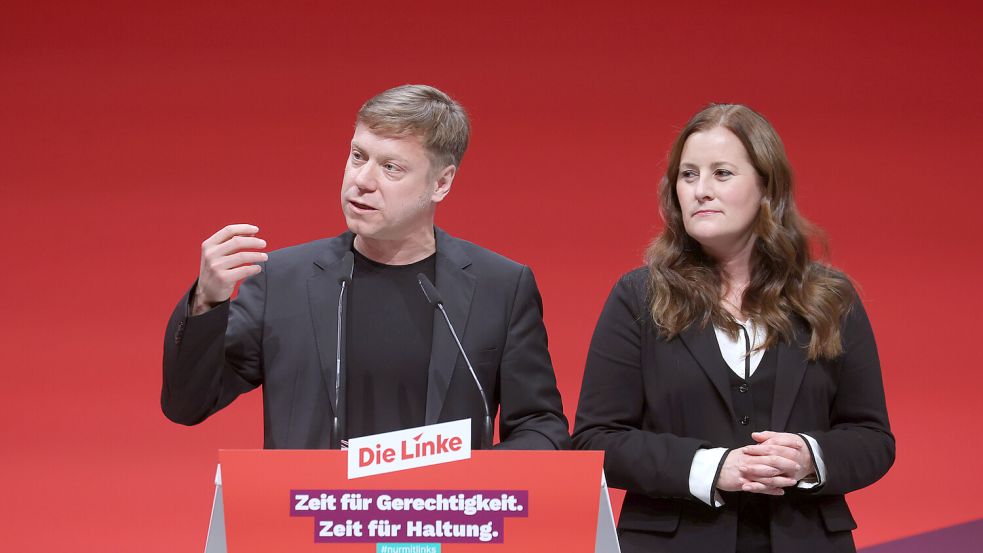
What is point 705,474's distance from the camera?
1.95 m

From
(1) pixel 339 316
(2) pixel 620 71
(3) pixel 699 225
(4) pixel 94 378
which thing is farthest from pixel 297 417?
(2) pixel 620 71

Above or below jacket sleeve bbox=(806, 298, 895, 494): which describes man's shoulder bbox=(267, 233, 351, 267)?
above

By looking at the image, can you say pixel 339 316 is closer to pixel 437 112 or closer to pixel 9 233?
pixel 437 112

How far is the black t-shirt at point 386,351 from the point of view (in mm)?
2107

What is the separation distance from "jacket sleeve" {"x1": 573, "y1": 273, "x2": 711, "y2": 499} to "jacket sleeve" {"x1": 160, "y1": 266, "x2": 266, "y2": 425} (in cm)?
65

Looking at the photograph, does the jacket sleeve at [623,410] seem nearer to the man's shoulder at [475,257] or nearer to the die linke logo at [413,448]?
the man's shoulder at [475,257]

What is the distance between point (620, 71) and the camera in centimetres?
366

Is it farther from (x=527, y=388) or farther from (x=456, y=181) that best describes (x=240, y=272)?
(x=456, y=181)

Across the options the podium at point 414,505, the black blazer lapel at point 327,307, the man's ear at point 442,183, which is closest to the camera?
the podium at point 414,505

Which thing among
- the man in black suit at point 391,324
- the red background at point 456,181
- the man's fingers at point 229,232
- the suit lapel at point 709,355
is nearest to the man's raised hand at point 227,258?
the man's fingers at point 229,232

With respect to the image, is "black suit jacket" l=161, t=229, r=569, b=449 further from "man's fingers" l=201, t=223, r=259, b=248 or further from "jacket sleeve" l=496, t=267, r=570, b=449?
"man's fingers" l=201, t=223, r=259, b=248

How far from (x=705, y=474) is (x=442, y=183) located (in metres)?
0.77

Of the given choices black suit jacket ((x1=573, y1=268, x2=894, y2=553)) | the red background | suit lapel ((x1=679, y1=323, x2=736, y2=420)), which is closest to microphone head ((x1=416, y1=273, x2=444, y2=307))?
black suit jacket ((x1=573, y1=268, x2=894, y2=553))

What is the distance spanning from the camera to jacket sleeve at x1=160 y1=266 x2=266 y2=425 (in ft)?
6.13
